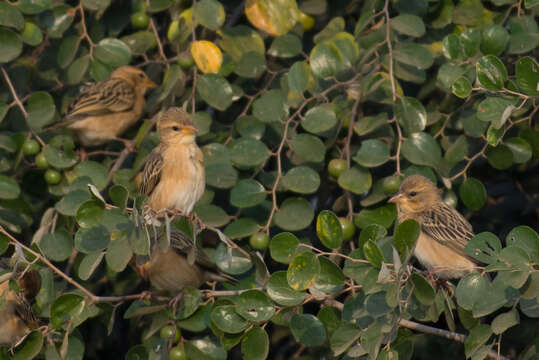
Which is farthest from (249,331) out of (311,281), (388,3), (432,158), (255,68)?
(388,3)

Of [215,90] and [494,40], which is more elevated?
[494,40]

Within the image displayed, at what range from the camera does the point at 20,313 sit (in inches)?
161

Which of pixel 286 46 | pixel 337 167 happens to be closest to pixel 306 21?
pixel 286 46

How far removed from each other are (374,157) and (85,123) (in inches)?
90.5

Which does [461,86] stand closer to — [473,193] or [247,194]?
[473,193]

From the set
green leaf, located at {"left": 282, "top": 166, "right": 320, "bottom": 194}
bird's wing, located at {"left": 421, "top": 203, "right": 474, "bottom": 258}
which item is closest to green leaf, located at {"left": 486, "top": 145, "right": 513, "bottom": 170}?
bird's wing, located at {"left": 421, "top": 203, "right": 474, "bottom": 258}

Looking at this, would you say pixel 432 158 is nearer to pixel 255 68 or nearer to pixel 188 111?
pixel 255 68

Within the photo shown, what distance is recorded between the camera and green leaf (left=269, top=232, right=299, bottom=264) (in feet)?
10.6

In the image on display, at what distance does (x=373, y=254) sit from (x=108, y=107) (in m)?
3.24

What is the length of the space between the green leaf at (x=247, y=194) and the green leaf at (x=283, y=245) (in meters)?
0.70

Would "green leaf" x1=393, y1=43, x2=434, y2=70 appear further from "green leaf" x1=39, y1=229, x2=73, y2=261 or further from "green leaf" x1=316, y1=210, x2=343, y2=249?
Result: "green leaf" x1=39, y1=229, x2=73, y2=261

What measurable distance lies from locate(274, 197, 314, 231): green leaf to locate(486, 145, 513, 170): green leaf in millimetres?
934

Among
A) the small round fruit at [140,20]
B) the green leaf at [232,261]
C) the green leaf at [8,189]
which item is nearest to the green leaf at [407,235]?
the green leaf at [232,261]

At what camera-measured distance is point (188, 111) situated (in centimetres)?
464
